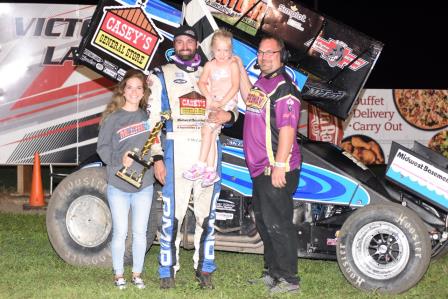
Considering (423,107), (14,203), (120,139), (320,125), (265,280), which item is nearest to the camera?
(120,139)

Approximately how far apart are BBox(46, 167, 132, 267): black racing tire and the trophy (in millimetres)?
1019

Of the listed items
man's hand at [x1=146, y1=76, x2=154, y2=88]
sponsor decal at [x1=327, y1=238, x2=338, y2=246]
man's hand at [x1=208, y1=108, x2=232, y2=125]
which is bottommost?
sponsor decal at [x1=327, y1=238, x2=338, y2=246]

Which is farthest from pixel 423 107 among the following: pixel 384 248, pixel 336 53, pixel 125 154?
pixel 125 154

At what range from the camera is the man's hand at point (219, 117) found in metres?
6.68

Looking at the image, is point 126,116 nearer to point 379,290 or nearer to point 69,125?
point 379,290

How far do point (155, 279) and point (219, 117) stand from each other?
168cm

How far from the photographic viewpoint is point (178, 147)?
6.76 meters

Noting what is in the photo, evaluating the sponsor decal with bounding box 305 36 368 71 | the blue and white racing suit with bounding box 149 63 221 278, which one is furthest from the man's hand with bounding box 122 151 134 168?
the sponsor decal with bounding box 305 36 368 71

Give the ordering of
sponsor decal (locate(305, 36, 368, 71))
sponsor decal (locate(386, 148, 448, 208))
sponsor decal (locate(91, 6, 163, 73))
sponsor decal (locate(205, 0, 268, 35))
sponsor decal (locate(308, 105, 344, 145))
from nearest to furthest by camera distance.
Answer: sponsor decal (locate(386, 148, 448, 208))
sponsor decal (locate(91, 6, 163, 73))
sponsor decal (locate(305, 36, 368, 71))
sponsor decal (locate(205, 0, 268, 35))
sponsor decal (locate(308, 105, 344, 145))

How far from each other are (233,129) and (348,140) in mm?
9167

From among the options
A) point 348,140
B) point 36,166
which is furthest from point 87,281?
point 348,140

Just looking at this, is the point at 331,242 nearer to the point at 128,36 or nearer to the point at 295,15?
the point at 295,15

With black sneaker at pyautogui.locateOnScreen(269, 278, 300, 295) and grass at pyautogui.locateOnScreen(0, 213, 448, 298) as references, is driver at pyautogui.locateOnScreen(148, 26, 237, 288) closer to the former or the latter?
grass at pyautogui.locateOnScreen(0, 213, 448, 298)

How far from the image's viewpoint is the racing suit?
6.74m
